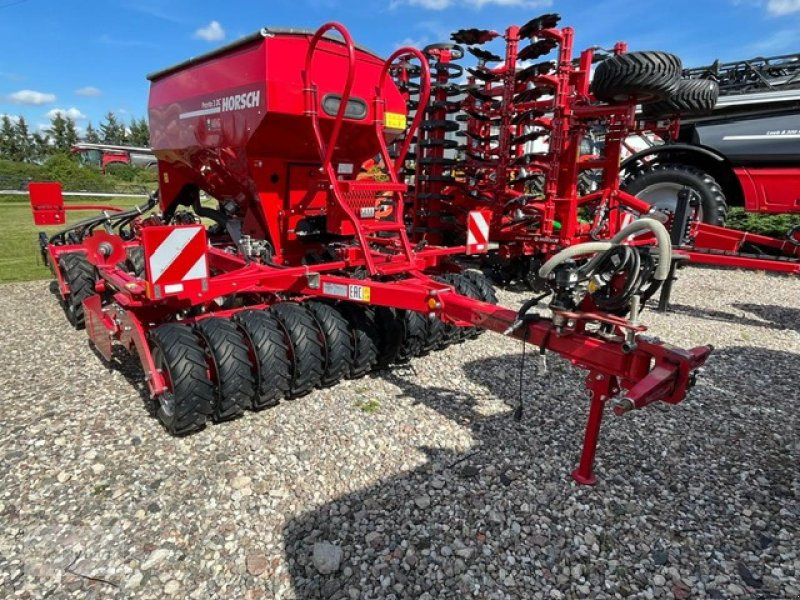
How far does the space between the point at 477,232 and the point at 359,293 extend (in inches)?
70.5

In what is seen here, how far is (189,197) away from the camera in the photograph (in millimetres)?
6207

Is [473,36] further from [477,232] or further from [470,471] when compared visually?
[470,471]

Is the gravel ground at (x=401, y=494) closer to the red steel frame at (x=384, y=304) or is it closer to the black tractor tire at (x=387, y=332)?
the black tractor tire at (x=387, y=332)

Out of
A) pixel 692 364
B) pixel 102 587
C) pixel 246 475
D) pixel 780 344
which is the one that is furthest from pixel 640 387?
pixel 780 344

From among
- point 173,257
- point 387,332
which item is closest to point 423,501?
point 387,332

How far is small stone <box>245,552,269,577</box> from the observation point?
2096 millimetres

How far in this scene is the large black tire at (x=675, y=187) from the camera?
23.2ft

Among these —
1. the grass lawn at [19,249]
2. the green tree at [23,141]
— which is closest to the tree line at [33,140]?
the green tree at [23,141]

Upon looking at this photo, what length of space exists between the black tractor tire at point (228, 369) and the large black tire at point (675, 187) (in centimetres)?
644

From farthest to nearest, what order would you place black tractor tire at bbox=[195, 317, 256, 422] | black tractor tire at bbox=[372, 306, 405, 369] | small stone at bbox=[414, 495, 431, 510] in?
black tractor tire at bbox=[372, 306, 405, 369]
black tractor tire at bbox=[195, 317, 256, 422]
small stone at bbox=[414, 495, 431, 510]

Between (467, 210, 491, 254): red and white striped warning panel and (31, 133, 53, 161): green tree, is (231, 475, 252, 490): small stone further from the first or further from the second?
(31, 133, 53, 161): green tree

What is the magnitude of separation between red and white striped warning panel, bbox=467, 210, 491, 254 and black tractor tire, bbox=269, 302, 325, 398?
6.00 feet

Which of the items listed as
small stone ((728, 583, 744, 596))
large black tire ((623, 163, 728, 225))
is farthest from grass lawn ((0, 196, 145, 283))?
large black tire ((623, 163, 728, 225))

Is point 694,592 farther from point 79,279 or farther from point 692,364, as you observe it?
point 79,279
